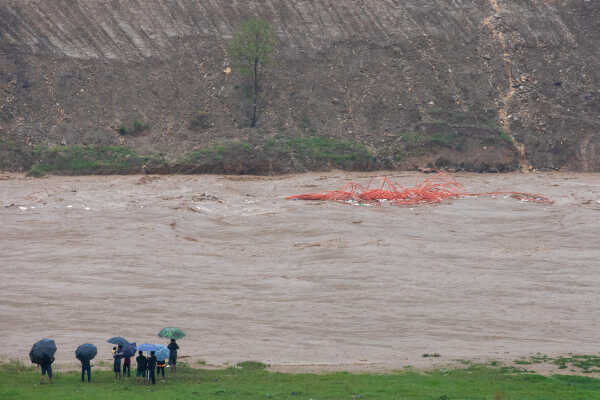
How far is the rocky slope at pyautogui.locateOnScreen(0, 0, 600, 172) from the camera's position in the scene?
4416 cm

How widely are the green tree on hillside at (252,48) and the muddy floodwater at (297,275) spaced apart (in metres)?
12.1

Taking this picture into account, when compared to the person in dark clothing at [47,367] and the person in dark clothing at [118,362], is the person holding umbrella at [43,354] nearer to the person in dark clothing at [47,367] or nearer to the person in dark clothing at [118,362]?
the person in dark clothing at [47,367]

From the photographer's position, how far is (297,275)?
71.4 ft

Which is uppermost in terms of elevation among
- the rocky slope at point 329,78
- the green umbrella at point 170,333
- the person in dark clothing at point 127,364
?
the rocky slope at point 329,78

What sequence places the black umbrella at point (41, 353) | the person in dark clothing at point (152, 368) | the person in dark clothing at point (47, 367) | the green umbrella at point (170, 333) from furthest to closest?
the green umbrella at point (170, 333)
the person in dark clothing at point (152, 368)
the person in dark clothing at point (47, 367)
the black umbrella at point (41, 353)

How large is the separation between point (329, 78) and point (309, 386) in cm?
3687

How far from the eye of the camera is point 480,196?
35.8 meters

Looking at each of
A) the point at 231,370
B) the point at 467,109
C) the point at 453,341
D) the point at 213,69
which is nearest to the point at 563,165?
the point at 467,109

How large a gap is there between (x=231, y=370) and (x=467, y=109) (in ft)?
118

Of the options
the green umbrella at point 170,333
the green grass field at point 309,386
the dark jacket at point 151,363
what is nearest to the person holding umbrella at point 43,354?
the green grass field at point 309,386

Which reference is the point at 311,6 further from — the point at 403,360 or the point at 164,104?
the point at 403,360

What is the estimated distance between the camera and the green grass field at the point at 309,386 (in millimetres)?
12516

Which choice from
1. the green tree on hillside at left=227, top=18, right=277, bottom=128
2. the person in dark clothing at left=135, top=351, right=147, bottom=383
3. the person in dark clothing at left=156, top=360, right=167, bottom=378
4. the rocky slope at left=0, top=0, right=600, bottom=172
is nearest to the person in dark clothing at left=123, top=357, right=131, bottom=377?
the person in dark clothing at left=135, top=351, right=147, bottom=383

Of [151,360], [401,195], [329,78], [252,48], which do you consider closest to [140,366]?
[151,360]
